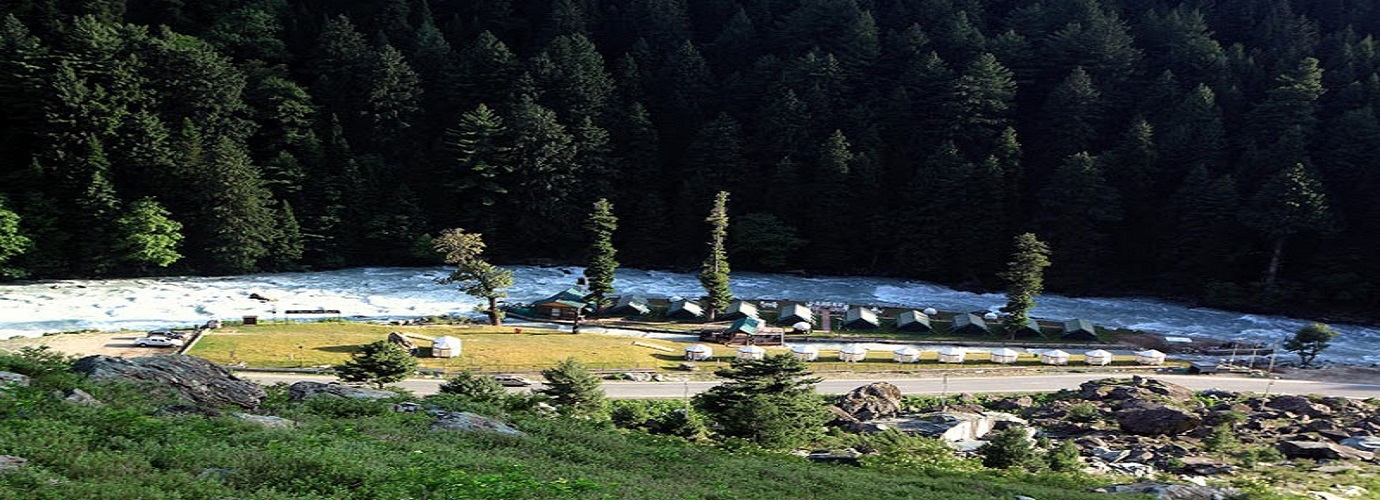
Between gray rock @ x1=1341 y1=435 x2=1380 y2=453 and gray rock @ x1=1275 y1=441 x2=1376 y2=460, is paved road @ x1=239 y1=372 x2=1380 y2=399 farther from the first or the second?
gray rock @ x1=1275 y1=441 x2=1376 y2=460

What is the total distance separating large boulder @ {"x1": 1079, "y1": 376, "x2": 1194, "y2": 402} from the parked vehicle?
26.0 meters

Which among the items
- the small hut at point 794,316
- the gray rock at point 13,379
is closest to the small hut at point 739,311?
the small hut at point 794,316

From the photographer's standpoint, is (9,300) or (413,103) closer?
(9,300)

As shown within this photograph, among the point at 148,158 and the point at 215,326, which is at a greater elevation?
the point at 148,158

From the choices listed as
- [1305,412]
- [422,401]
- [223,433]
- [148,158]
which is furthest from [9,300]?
[1305,412]

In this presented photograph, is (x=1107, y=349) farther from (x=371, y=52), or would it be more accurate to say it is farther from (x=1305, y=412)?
(x=371, y=52)

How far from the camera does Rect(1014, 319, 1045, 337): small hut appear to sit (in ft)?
193

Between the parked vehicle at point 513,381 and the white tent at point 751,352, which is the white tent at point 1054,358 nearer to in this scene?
the white tent at point 751,352

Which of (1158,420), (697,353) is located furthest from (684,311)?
(1158,420)

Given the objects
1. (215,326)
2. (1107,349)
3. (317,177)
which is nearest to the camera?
(215,326)

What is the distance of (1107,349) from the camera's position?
5662 centimetres

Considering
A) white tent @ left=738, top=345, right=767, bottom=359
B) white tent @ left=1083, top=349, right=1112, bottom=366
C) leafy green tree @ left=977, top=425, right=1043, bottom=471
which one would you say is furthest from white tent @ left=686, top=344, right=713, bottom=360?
white tent @ left=1083, top=349, right=1112, bottom=366

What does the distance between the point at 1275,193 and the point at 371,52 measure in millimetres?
74045

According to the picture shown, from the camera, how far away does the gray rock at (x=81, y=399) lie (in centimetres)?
1746
